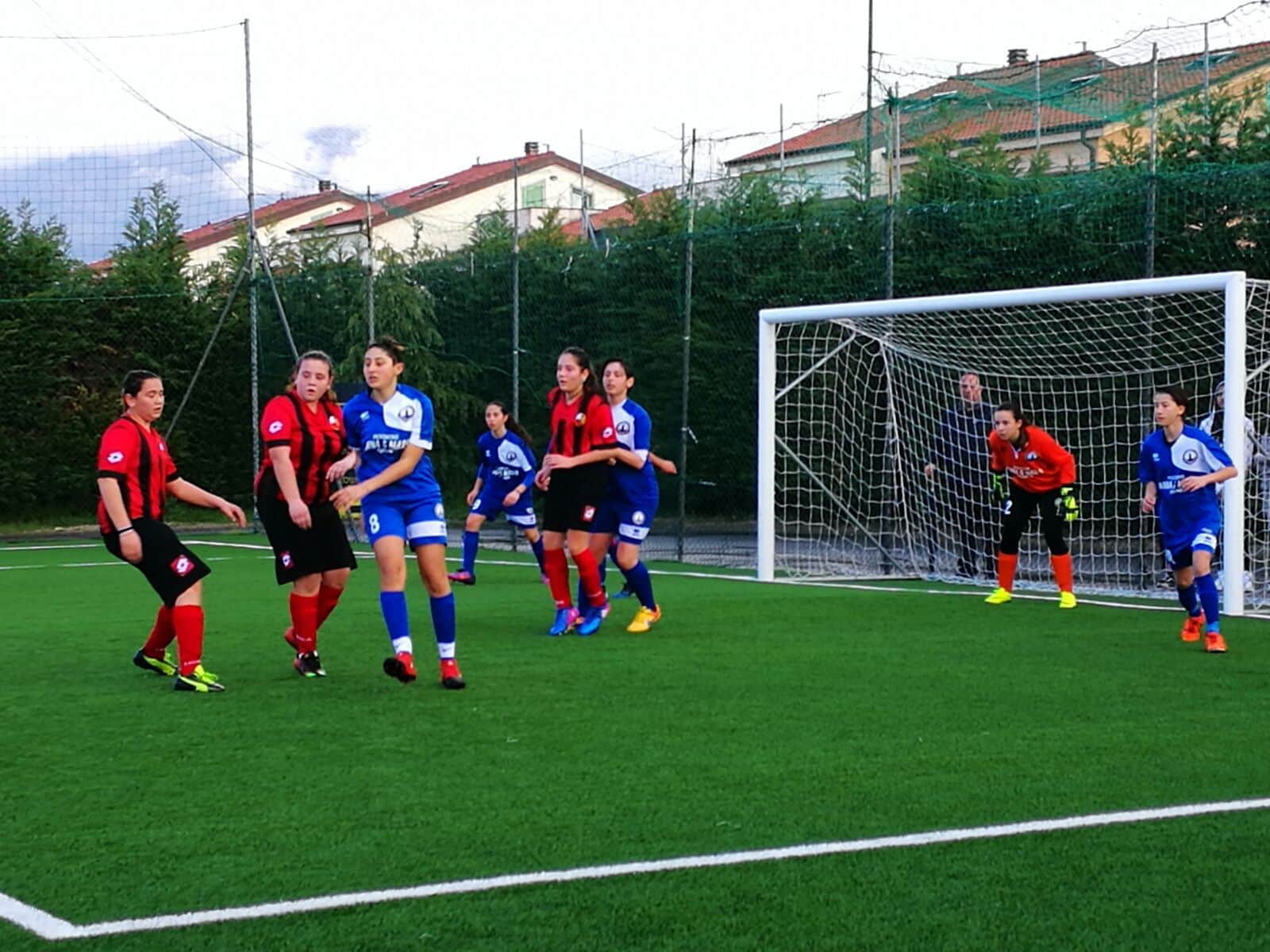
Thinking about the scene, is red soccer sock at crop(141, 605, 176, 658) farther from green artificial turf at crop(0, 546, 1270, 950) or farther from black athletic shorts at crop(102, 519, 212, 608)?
black athletic shorts at crop(102, 519, 212, 608)

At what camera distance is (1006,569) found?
40.9 ft

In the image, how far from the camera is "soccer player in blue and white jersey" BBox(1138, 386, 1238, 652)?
9.51 metres

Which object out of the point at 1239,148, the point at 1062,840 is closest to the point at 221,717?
the point at 1062,840

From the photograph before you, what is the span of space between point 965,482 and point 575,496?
628 centimetres

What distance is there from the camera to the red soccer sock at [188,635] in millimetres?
7766

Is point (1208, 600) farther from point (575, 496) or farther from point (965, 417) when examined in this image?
point (965, 417)

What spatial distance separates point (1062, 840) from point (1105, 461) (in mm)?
10771

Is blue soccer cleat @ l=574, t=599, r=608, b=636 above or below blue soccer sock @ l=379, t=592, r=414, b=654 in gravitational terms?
below

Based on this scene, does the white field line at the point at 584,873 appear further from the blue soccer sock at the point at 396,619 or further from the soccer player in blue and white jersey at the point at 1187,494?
the soccer player in blue and white jersey at the point at 1187,494

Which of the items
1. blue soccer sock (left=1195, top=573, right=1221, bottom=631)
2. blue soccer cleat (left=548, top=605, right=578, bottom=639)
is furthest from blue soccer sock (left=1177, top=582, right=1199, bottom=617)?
blue soccer cleat (left=548, top=605, right=578, bottom=639)

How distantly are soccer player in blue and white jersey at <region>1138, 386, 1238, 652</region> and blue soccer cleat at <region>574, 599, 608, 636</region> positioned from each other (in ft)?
11.6

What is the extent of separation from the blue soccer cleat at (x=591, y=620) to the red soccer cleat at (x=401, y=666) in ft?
7.87

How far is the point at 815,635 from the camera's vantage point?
32.9 feet

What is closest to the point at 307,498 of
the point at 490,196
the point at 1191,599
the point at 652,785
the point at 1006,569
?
the point at 652,785
